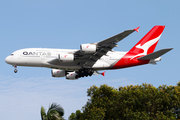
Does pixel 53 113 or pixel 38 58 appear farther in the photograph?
pixel 38 58

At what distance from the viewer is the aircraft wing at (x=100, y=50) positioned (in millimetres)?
34125

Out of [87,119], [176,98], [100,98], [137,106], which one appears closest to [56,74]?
[100,98]

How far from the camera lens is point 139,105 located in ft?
109

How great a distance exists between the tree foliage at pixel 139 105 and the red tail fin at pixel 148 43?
320 inches

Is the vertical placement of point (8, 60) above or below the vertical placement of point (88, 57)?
above

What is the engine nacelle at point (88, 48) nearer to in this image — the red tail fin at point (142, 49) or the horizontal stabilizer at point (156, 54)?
the red tail fin at point (142, 49)

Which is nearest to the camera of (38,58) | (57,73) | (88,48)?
(88,48)

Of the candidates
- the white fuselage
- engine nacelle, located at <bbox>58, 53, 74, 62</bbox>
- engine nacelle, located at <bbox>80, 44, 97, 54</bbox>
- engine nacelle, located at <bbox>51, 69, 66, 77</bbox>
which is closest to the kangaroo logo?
the white fuselage

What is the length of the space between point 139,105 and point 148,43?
15001 mm

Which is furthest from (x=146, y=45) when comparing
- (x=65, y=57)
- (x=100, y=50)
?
(x=65, y=57)

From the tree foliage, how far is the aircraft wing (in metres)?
6.29

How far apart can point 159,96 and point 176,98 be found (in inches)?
81.7

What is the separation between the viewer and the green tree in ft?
90.3

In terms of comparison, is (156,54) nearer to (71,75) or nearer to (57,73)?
(71,75)
